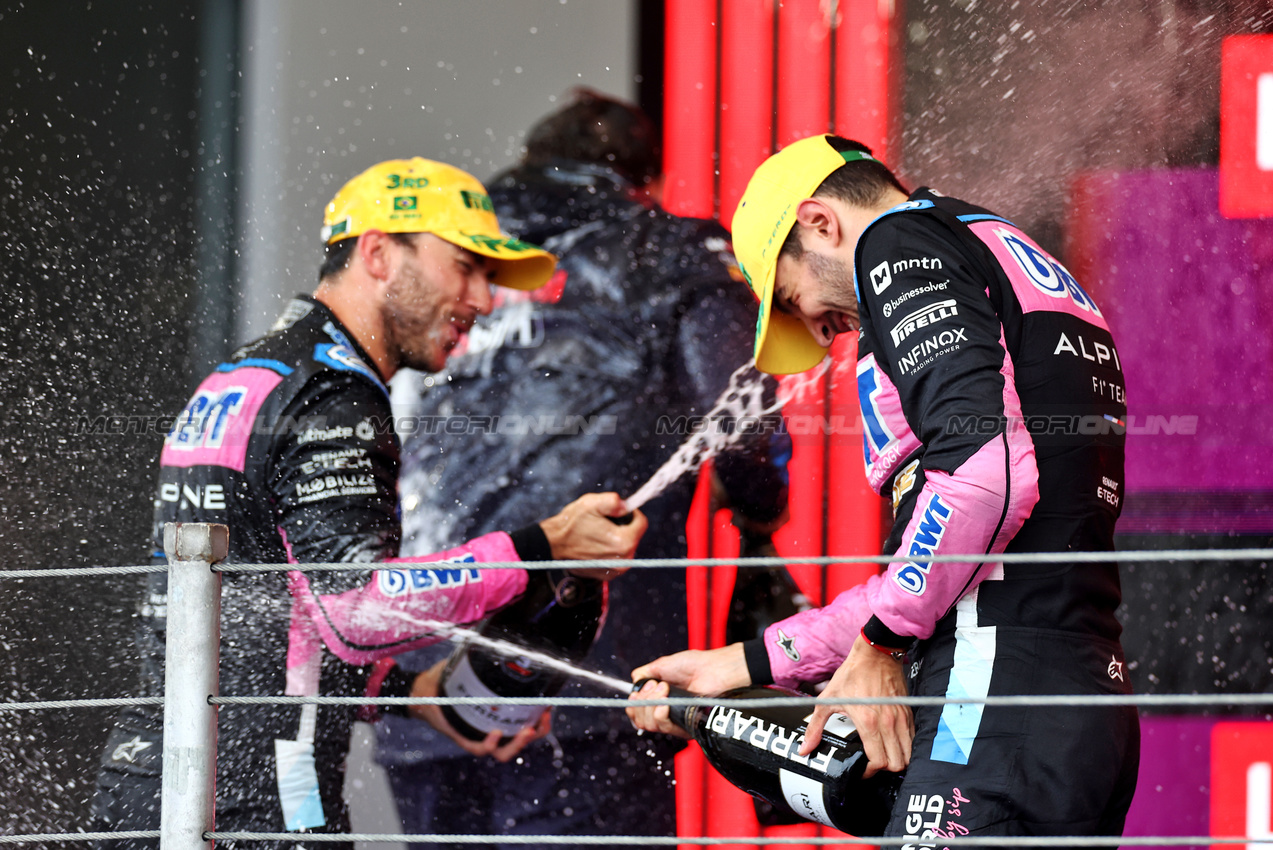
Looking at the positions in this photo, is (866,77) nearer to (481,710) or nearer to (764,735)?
(764,735)

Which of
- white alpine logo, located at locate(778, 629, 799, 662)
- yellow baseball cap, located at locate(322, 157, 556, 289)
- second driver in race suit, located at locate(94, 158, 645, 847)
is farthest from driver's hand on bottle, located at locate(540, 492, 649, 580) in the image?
white alpine logo, located at locate(778, 629, 799, 662)

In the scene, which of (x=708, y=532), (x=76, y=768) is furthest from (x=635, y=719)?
(x=76, y=768)

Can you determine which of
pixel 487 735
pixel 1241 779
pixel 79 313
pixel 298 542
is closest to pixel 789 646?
pixel 298 542

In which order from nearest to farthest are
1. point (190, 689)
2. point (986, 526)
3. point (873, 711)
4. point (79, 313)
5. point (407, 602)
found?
point (190, 689), point (986, 526), point (873, 711), point (407, 602), point (79, 313)

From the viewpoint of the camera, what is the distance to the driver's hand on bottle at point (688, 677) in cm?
174

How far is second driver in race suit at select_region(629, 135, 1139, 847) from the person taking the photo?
1355 millimetres

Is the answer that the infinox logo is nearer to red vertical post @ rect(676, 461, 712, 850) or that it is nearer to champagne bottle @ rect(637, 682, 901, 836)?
champagne bottle @ rect(637, 682, 901, 836)

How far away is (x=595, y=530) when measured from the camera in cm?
256

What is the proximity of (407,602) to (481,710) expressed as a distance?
1.48 feet

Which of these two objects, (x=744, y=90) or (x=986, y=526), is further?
(x=744, y=90)

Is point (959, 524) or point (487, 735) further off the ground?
point (959, 524)

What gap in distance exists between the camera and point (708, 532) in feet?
8.63

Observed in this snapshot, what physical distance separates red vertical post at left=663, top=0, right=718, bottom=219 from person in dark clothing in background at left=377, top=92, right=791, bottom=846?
6 centimetres

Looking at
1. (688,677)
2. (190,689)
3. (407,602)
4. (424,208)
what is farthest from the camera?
(424,208)
